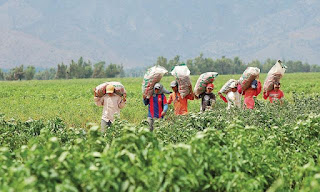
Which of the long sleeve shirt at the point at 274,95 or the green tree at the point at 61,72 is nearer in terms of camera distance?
the long sleeve shirt at the point at 274,95

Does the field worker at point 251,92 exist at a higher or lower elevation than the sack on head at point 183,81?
lower

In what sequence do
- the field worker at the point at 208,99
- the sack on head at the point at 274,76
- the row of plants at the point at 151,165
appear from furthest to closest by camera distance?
the sack on head at the point at 274,76
the field worker at the point at 208,99
the row of plants at the point at 151,165

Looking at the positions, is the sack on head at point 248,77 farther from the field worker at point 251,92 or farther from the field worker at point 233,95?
the field worker at point 233,95

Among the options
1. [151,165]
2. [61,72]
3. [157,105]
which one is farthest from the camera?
[61,72]

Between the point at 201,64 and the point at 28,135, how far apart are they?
128 meters

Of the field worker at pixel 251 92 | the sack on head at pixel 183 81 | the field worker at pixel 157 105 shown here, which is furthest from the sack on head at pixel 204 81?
the field worker at pixel 157 105

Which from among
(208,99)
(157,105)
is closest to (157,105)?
(157,105)

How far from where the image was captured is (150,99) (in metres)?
9.50

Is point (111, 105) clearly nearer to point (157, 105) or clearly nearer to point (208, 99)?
point (157, 105)

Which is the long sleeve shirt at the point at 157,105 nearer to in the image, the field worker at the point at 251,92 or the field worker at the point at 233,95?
the field worker at the point at 233,95

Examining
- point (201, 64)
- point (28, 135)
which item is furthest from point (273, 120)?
point (201, 64)

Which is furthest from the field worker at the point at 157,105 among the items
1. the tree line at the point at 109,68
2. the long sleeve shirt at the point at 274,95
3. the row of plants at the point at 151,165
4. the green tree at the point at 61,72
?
the green tree at the point at 61,72

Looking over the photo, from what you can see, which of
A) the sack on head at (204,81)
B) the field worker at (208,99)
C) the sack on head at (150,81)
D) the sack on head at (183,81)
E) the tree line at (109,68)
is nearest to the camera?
the sack on head at (150,81)

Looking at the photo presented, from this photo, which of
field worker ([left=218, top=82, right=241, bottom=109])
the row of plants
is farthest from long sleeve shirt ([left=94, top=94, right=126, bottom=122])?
the row of plants
